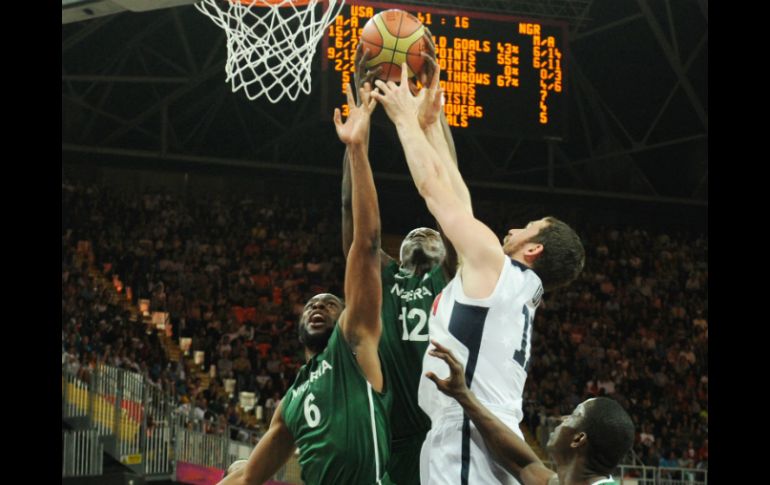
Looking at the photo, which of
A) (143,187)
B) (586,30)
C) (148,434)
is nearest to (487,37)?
(148,434)

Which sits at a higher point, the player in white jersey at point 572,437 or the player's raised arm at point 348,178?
the player's raised arm at point 348,178

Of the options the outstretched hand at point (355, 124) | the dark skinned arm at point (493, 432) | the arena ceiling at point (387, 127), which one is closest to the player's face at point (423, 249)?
the outstretched hand at point (355, 124)

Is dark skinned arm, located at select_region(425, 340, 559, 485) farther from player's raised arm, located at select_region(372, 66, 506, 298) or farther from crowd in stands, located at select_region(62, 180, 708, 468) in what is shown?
crowd in stands, located at select_region(62, 180, 708, 468)

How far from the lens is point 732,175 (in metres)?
5.48

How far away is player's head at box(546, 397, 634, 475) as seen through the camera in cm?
378

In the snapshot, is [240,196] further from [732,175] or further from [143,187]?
[732,175]

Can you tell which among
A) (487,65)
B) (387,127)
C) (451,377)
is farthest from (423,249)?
(387,127)

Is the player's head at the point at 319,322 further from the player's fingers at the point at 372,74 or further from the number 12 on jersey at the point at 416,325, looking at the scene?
the player's fingers at the point at 372,74

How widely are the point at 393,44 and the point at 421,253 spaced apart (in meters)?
0.97

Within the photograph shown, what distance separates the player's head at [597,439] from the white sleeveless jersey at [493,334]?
263 millimetres

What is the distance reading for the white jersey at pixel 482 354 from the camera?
392 centimetres

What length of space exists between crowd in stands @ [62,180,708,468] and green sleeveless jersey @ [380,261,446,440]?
9.07m

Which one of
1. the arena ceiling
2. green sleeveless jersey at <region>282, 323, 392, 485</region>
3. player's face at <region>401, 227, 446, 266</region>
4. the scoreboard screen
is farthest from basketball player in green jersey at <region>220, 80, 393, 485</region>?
the arena ceiling
